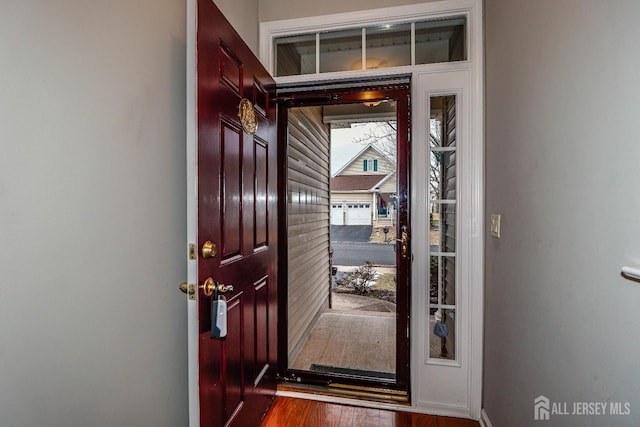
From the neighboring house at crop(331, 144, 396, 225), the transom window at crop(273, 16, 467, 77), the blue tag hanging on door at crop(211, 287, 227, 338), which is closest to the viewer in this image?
the blue tag hanging on door at crop(211, 287, 227, 338)

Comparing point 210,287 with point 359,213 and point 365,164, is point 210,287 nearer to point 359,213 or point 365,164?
point 365,164

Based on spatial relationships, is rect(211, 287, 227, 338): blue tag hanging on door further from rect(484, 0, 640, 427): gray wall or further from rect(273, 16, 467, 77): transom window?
rect(273, 16, 467, 77): transom window

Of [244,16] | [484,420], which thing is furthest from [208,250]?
[484,420]

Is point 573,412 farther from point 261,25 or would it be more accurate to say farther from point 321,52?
point 261,25

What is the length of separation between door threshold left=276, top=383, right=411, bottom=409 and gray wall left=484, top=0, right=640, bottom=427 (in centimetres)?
60

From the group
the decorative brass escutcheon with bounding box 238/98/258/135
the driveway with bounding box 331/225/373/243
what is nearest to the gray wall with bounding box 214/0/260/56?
the decorative brass escutcheon with bounding box 238/98/258/135

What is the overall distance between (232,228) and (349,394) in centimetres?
145

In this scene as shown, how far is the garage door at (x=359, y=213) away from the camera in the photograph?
6.85 metres

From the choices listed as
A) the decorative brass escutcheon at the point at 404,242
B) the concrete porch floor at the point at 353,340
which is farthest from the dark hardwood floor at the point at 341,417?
the decorative brass escutcheon at the point at 404,242

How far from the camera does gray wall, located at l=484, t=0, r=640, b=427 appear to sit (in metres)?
0.76

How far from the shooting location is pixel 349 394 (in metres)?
2.06

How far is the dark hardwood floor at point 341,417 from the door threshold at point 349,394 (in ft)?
0.15

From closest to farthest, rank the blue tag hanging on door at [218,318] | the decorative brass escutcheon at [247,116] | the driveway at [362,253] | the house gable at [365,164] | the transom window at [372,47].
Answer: the blue tag hanging on door at [218,318]
the decorative brass escutcheon at [247,116]
the transom window at [372,47]
the house gable at [365,164]
the driveway at [362,253]

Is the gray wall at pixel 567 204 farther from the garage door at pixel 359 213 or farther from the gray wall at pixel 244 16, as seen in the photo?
the garage door at pixel 359 213
